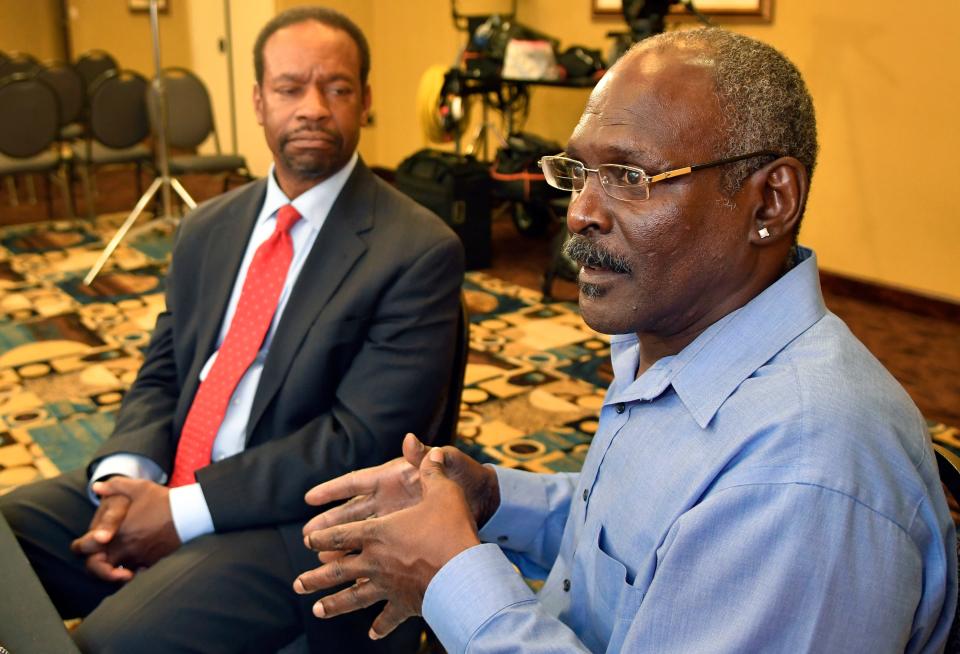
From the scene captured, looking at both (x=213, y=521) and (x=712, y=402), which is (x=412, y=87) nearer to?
(x=213, y=521)

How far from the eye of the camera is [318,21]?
2002mm

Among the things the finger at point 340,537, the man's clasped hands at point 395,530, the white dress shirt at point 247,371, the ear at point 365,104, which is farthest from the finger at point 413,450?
the ear at point 365,104

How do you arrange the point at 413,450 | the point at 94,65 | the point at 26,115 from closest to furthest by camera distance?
1. the point at 413,450
2. the point at 26,115
3. the point at 94,65

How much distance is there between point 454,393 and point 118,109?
16.1ft

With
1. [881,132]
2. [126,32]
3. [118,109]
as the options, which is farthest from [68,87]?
[881,132]

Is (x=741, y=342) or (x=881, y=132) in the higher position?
(x=741, y=342)

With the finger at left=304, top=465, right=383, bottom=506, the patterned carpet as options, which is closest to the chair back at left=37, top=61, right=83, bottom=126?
the patterned carpet

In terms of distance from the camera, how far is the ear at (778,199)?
1.04 metres

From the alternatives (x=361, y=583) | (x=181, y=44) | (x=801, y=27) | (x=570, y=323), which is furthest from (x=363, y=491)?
(x=181, y=44)

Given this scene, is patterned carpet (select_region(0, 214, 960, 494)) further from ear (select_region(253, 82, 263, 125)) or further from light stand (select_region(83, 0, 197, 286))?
ear (select_region(253, 82, 263, 125))

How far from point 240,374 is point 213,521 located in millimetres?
297

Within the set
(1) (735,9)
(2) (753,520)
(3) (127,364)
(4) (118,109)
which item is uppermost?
(1) (735,9)

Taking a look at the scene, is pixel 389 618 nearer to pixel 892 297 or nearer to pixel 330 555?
pixel 330 555

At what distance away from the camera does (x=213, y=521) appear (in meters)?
1.63
